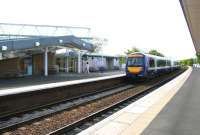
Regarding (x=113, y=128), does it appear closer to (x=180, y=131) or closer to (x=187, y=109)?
(x=180, y=131)

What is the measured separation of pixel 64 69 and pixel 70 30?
6.16 meters

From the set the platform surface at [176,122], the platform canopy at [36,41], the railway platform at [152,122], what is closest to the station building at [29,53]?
the platform canopy at [36,41]

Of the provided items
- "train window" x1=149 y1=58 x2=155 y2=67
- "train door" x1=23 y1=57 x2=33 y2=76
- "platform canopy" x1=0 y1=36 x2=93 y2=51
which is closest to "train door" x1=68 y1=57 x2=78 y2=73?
"train door" x1=23 y1=57 x2=33 y2=76

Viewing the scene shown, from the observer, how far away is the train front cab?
27.9m

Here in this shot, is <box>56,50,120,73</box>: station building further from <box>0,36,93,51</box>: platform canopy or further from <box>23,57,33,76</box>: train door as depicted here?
<box>0,36,93,51</box>: platform canopy

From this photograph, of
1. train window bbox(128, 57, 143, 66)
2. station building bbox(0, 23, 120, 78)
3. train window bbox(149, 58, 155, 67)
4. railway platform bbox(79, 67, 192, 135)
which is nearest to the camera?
railway platform bbox(79, 67, 192, 135)

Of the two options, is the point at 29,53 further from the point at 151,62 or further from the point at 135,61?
the point at 151,62

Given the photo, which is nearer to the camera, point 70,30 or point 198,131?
point 198,131

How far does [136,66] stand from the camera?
28.3 meters

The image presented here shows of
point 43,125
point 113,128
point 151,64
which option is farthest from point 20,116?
point 151,64

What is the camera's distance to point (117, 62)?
227 feet

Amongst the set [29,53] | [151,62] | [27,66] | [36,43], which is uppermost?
[36,43]

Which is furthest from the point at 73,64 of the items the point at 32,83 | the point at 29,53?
the point at 32,83

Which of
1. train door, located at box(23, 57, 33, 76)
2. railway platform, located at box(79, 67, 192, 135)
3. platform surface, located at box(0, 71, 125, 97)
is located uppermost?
train door, located at box(23, 57, 33, 76)
